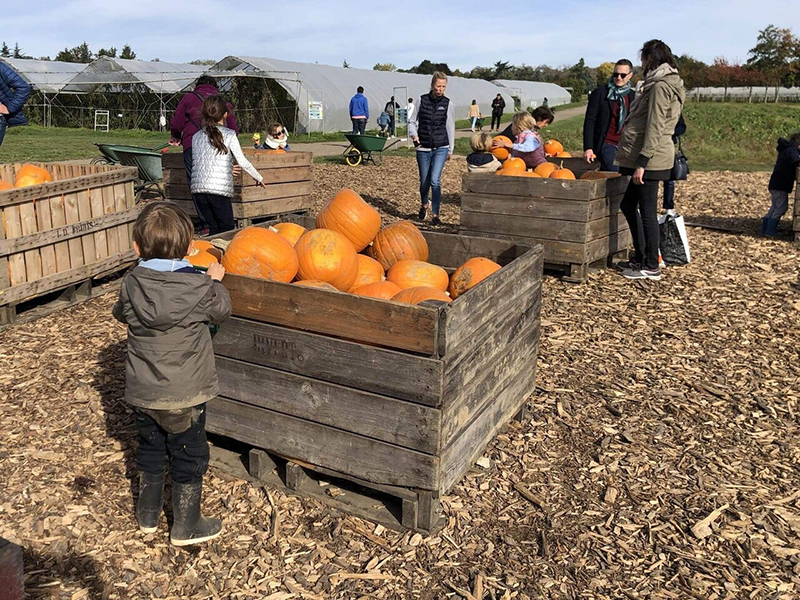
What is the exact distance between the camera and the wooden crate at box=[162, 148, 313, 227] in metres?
9.09

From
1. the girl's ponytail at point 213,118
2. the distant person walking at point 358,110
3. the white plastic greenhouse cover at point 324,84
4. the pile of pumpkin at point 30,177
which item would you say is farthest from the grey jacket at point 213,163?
the white plastic greenhouse cover at point 324,84

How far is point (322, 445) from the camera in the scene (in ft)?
10.9

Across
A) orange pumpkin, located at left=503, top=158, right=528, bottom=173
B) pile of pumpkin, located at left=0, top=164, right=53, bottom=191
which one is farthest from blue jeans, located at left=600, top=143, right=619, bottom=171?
pile of pumpkin, located at left=0, top=164, right=53, bottom=191

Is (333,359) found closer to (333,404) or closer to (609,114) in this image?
(333,404)

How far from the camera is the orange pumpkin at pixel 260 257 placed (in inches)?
143

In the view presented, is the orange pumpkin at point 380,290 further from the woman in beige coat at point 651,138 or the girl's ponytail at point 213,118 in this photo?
the woman in beige coat at point 651,138

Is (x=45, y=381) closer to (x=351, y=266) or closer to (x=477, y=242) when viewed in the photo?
(x=351, y=266)

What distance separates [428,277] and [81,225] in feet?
12.1

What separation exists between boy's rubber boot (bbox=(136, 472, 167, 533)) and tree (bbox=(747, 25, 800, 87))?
8160cm

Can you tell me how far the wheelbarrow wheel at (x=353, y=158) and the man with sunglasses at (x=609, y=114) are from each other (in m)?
9.23

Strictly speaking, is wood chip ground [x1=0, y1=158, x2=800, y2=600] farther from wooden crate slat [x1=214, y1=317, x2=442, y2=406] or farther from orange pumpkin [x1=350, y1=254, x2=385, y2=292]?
orange pumpkin [x1=350, y1=254, x2=385, y2=292]

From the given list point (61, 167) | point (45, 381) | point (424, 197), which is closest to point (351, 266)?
point (45, 381)

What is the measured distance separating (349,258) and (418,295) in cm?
48

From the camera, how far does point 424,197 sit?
9828 millimetres
